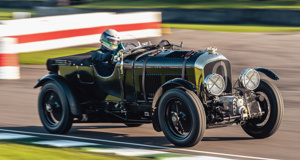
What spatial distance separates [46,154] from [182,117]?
5.56 feet

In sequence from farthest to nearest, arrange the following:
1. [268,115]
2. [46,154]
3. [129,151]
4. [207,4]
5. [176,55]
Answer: [207,4] → [268,115] → [176,55] → [129,151] → [46,154]

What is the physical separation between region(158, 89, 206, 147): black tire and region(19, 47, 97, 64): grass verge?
8.88 metres

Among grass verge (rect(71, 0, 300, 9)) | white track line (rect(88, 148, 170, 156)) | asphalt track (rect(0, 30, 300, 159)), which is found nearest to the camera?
white track line (rect(88, 148, 170, 156))

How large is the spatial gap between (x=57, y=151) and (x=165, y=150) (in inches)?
50.8

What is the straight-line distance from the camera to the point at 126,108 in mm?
7773

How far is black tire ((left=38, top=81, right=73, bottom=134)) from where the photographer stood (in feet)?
26.2

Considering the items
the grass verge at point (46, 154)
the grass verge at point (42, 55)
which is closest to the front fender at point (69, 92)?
the grass verge at point (46, 154)

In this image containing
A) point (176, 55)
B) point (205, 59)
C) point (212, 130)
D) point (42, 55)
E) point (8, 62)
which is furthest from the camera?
point (42, 55)

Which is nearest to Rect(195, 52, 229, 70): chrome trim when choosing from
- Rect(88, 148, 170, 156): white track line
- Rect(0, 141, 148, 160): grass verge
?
Rect(88, 148, 170, 156): white track line

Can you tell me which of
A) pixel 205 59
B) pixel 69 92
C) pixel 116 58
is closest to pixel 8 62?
pixel 69 92

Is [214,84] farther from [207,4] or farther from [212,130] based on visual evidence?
[207,4]

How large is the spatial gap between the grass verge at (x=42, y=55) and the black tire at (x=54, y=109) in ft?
23.5

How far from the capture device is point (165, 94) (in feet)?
22.7

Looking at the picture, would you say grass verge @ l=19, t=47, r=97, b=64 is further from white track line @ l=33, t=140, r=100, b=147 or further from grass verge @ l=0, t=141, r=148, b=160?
grass verge @ l=0, t=141, r=148, b=160
